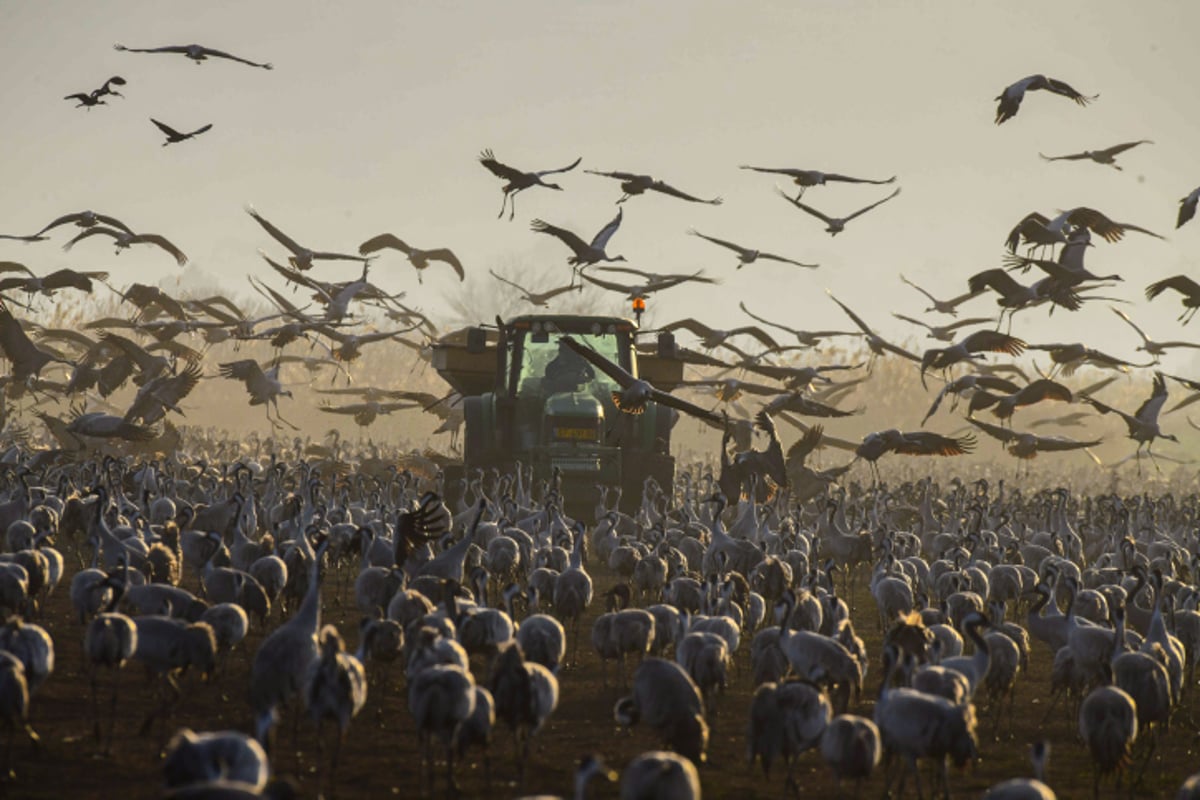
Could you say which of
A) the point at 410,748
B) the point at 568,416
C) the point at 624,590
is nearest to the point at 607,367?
the point at 568,416

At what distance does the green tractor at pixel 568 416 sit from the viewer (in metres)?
21.9

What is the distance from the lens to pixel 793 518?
70.5ft

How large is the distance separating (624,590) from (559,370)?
9.96 metres

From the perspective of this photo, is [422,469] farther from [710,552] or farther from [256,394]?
[710,552]

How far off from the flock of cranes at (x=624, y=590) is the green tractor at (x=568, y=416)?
44cm

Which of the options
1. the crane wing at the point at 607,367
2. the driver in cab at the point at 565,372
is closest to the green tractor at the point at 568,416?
the driver in cab at the point at 565,372

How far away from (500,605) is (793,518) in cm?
686

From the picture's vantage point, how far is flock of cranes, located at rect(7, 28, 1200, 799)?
891 cm

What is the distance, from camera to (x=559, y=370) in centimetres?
2267

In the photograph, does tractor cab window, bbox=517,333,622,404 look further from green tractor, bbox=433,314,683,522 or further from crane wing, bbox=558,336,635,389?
crane wing, bbox=558,336,635,389

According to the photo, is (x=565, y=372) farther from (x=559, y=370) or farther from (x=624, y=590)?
(x=624, y=590)

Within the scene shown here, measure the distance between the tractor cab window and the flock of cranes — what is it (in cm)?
139

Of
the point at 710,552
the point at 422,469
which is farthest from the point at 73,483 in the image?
the point at 710,552

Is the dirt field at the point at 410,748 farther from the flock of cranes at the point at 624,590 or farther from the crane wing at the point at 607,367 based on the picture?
the crane wing at the point at 607,367
